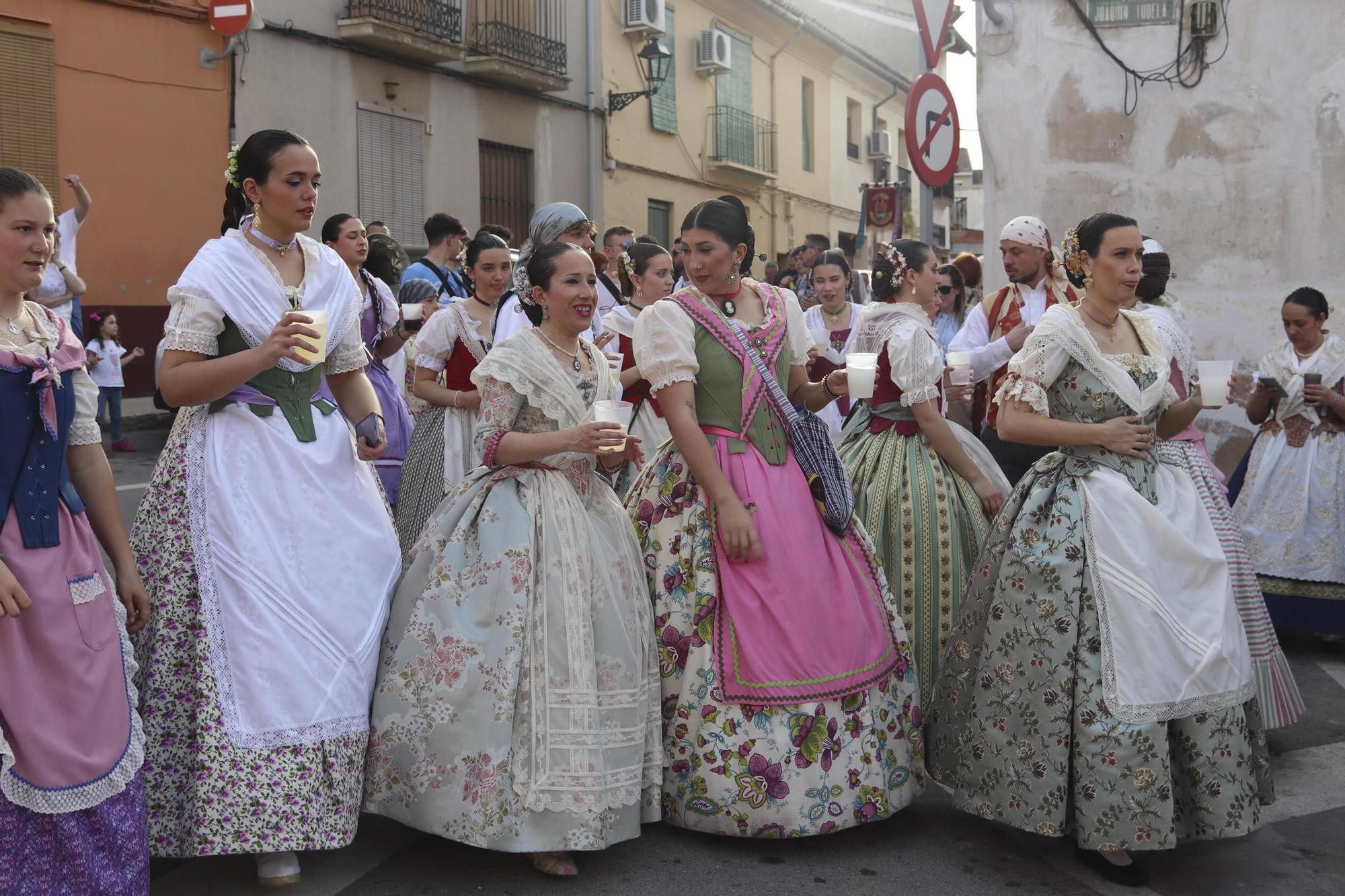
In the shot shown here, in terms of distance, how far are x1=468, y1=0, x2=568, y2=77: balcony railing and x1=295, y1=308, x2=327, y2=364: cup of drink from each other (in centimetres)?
1560

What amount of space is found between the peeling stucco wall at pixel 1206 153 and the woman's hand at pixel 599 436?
636 centimetres

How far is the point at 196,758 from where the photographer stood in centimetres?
346

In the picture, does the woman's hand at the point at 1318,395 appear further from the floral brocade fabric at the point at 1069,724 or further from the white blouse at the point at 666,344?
the white blouse at the point at 666,344

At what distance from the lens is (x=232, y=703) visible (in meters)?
→ 3.47

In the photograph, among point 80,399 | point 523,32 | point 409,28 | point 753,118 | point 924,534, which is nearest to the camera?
point 80,399

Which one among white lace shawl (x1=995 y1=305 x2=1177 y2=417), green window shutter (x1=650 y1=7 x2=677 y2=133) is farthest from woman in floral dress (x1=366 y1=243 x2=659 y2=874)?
green window shutter (x1=650 y1=7 x2=677 y2=133)

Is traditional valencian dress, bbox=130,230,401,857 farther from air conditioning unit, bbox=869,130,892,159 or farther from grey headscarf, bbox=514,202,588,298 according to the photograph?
air conditioning unit, bbox=869,130,892,159

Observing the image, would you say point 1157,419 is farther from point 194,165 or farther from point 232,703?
point 194,165

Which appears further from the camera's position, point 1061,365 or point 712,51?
point 712,51

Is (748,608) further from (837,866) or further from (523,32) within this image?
(523,32)

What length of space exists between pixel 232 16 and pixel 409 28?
2.96m

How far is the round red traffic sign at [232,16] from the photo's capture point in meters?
14.1

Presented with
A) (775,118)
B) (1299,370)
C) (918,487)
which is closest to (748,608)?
(918,487)

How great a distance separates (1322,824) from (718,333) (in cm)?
249
